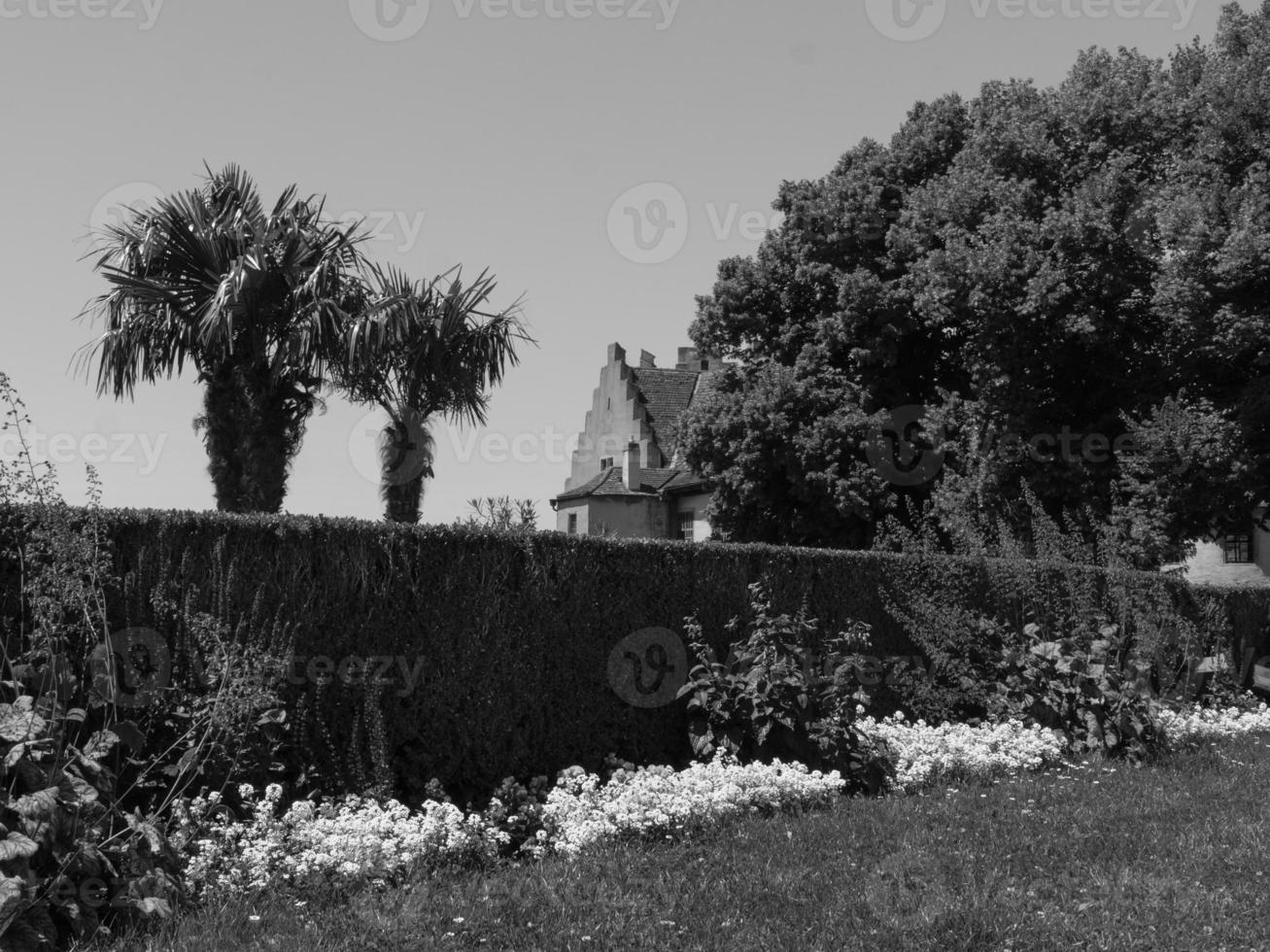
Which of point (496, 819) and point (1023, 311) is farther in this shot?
point (1023, 311)

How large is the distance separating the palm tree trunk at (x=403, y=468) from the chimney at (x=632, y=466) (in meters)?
25.6

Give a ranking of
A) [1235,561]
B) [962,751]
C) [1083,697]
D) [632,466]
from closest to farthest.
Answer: [962,751] → [1083,697] → [1235,561] → [632,466]

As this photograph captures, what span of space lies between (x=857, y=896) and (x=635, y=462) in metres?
40.5

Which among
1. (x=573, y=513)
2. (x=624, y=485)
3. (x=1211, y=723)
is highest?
(x=624, y=485)

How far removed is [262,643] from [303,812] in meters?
1.31

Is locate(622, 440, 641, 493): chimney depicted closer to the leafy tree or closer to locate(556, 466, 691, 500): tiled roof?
locate(556, 466, 691, 500): tiled roof

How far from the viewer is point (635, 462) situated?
46625 millimetres

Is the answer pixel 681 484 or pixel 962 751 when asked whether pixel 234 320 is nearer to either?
pixel 962 751

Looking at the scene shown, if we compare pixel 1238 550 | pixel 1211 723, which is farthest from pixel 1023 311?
pixel 1238 550

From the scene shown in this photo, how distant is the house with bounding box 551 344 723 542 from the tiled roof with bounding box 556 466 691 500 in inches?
1.4

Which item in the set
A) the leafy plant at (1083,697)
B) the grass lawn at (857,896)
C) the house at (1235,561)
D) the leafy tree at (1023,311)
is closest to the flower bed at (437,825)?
the grass lawn at (857,896)

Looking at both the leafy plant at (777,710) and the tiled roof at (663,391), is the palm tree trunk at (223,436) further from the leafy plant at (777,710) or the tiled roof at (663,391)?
the tiled roof at (663,391)

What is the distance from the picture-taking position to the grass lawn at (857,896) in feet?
18.1

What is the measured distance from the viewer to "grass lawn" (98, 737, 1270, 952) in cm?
552
